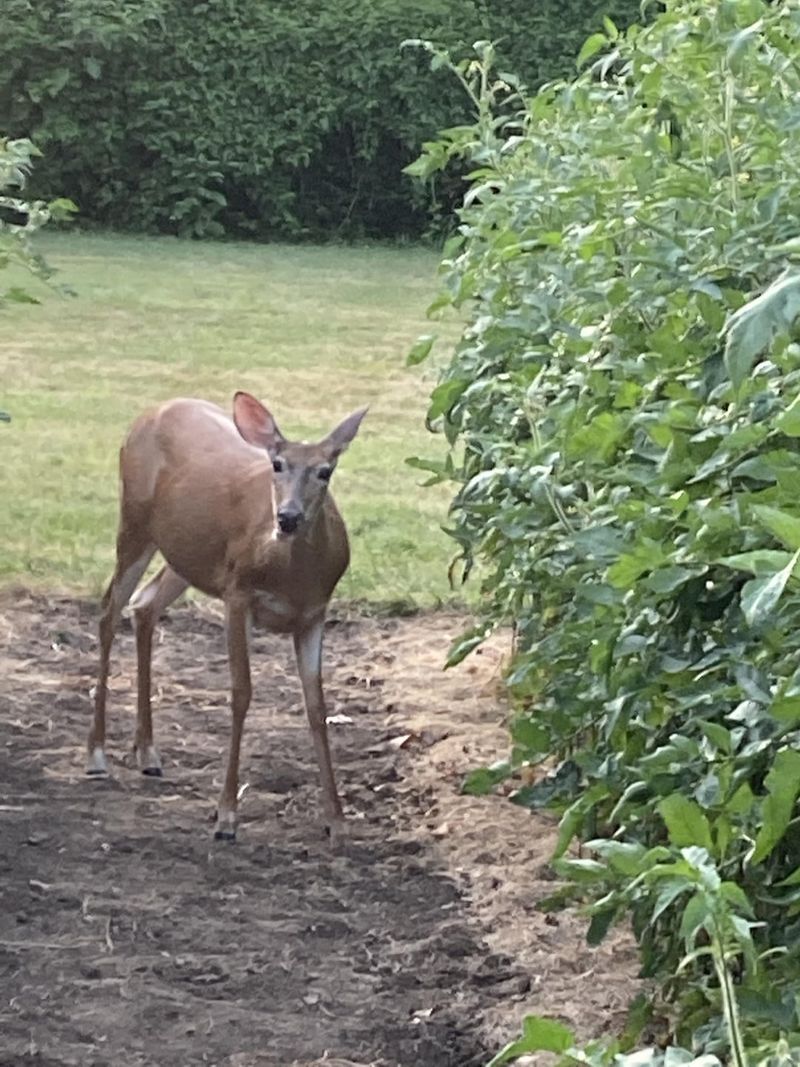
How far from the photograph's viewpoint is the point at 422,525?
9.07 meters

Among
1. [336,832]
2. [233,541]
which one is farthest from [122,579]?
[336,832]

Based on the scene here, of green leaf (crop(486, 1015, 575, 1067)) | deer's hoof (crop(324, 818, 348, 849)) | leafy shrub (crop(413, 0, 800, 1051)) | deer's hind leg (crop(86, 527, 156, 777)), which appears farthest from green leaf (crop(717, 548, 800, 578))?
deer's hind leg (crop(86, 527, 156, 777))

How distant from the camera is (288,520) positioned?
5266mm

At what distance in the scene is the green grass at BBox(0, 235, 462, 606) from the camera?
28.1 feet

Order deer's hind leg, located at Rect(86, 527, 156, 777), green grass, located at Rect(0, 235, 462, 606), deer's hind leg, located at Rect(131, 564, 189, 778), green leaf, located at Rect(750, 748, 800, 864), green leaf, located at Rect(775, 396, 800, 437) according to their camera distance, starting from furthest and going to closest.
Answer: green grass, located at Rect(0, 235, 462, 606) → deer's hind leg, located at Rect(86, 527, 156, 777) → deer's hind leg, located at Rect(131, 564, 189, 778) → green leaf, located at Rect(750, 748, 800, 864) → green leaf, located at Rect(775, 396, 800, 437)

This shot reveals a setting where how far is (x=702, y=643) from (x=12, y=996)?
74.7 inches

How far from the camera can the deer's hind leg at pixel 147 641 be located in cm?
589

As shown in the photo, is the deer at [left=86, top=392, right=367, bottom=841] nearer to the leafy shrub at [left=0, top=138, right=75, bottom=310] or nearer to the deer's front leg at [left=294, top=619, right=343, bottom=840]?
the deer's front leg at [left=294, top=619, right=343, bottom=840]

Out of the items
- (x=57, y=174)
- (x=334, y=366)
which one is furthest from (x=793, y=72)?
(x=57, y=174)

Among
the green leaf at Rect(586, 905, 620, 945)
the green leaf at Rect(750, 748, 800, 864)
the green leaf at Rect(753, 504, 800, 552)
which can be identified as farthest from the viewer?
the green leaf at Rect(586, 905, 620, 945)

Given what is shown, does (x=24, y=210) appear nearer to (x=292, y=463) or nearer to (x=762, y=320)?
(x=292, y=463)

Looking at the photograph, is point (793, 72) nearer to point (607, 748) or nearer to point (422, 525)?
point (607, 748)

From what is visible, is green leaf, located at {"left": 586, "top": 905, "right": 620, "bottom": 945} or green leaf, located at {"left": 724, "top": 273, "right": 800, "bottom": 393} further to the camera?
green leaf, located at {"left": 586, "top": 905, "right": 620, "bottom": 945}

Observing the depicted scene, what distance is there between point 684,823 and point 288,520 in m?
3.06
